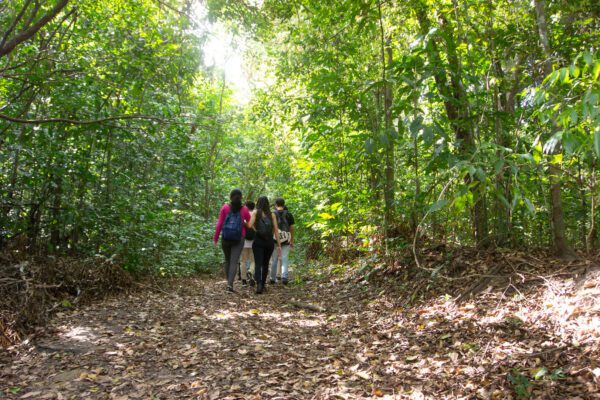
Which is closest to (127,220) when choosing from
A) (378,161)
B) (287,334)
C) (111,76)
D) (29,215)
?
(29,215)

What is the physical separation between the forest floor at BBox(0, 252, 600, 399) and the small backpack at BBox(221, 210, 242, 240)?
1.99 meters

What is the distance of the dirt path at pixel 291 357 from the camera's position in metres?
3.56

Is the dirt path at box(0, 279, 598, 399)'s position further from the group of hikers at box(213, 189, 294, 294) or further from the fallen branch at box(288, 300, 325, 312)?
the group of hikers at box(213, 189, 294, 294)

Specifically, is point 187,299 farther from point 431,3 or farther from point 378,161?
point 431,3

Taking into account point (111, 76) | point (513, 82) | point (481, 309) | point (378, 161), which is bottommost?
point (481, 309)

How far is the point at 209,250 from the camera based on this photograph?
13.8 m

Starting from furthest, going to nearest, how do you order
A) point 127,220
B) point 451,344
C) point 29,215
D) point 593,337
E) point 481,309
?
point 127,220, point 29,215, point 481,309, point 451,344, point 593,337

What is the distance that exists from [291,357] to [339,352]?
1.78 ft

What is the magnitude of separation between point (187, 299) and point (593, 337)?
6176 mm

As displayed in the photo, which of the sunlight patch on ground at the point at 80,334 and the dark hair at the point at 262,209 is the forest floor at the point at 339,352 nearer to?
the sunlight patch on ground at the point at 80,334

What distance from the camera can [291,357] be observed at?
4.64 meters

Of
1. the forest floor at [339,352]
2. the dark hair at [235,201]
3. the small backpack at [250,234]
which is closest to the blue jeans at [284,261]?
the small backpack at [250,234]

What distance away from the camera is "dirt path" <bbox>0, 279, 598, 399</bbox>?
11.7ft

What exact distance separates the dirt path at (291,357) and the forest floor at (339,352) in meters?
0.01
